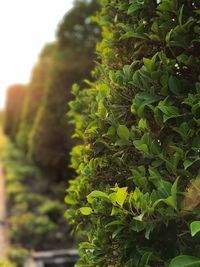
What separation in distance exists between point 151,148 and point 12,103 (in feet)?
85.3

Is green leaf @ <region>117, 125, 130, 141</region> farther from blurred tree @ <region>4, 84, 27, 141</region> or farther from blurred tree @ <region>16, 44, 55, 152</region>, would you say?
blurred tree @ <region>4, 84, 27, 141</region>

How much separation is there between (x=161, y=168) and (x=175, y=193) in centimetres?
33

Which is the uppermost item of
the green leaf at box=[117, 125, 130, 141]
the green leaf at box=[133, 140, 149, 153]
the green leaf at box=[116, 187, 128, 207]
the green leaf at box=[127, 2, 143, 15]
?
the green leaf at box=[127, 2, 143, 15]

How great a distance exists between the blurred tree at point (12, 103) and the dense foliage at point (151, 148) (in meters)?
23.8

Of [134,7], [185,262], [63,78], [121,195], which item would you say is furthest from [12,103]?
[185,262]

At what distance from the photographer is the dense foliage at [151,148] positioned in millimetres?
1960

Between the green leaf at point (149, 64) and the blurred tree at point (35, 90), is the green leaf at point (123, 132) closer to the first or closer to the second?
the green leaf at point (149, 64)

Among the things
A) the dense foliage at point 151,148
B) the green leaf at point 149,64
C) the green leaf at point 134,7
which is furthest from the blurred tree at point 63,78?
the green leaf at point 149,64

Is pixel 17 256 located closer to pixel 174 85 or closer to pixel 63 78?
pixel 63 78

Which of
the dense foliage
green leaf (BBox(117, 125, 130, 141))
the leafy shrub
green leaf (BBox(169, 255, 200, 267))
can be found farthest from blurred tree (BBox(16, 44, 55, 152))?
green leaf (BBox(169, 255, 200, 267))

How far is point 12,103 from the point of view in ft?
89.9

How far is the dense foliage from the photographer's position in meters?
1.96

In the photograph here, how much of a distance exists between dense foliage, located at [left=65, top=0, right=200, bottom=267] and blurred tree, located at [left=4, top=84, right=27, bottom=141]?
78.0 feet

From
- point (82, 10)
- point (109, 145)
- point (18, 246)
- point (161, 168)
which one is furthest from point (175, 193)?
point (82, 10)
